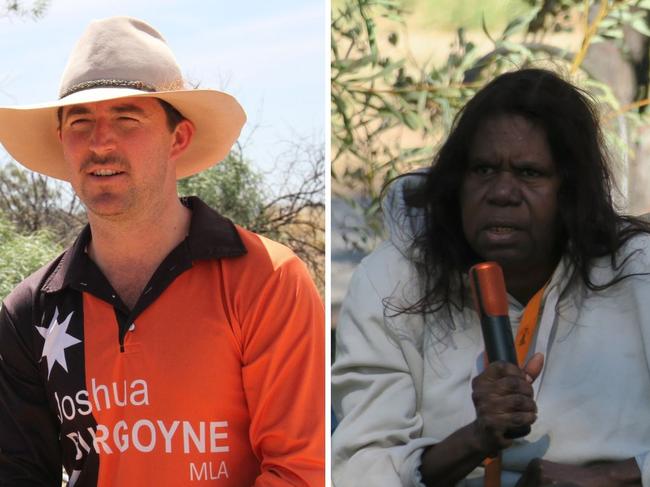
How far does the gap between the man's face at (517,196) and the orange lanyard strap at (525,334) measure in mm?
86

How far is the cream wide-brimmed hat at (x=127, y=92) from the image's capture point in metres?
3.27

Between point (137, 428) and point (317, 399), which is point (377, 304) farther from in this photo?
point (137, 428)

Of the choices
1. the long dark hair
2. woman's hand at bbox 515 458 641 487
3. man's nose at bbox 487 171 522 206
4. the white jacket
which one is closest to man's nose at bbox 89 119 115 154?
the white jacket

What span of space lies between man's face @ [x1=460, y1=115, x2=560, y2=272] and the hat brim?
0.71 meters

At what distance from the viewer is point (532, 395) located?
3.12 metres

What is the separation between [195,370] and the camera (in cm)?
322

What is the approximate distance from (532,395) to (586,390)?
13 cm

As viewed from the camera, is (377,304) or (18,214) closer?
(377,304)

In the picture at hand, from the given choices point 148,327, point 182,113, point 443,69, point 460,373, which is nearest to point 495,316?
point 460,373

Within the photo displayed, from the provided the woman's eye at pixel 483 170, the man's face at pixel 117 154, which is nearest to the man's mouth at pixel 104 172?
the man's face at pixel 117 154

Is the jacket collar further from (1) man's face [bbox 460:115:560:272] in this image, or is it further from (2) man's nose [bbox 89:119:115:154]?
(1) man's face [bbox 460:115:560:272]

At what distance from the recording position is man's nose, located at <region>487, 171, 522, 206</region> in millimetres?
3139

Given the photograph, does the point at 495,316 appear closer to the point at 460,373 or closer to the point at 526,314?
the point at 526,314

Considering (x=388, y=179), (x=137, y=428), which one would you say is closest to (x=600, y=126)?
(x=388, y=179)
